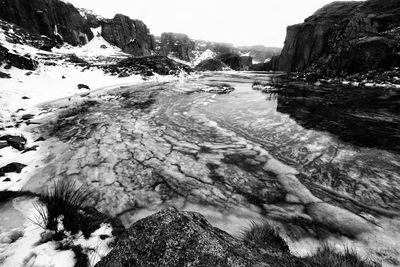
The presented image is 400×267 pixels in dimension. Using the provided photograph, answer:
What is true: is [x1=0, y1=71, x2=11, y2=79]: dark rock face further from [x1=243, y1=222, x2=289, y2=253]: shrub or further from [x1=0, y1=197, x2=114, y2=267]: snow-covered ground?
[x1=243, y1=222, x2=289, y2=253]: shrub

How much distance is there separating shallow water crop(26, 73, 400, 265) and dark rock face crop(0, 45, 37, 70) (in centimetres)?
1074

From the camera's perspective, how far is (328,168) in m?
4.55

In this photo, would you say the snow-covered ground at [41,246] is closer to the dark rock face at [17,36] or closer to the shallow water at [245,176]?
the shallow water at [245,176]

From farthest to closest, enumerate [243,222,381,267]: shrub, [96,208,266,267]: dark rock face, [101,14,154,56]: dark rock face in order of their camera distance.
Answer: [101,14,154,56]: dark rock face < [243,222,381,267]: shrub < [96,208,266,267]: dark rock face

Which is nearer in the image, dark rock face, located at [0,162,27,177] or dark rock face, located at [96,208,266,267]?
dark rock face, located at [96,208,266,267]

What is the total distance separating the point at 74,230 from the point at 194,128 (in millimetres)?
5236

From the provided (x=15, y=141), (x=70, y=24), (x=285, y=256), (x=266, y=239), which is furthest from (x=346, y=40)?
(x=70, y=24)

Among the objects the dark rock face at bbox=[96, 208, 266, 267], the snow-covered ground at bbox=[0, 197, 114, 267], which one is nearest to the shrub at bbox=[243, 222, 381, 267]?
the dark rock face at bbox=[96, 208, 266, 267]

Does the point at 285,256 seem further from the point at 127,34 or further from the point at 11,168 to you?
the point at 127,34

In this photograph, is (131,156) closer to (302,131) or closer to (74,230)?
(74,230)

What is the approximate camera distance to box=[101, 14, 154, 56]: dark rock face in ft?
283

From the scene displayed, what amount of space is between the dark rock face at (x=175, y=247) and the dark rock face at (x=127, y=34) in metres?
99.7

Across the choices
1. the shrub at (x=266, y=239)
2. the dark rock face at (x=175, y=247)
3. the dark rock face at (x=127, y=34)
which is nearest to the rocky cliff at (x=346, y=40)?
the shrub at (x=266, y=239)

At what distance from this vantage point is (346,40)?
46938mm
